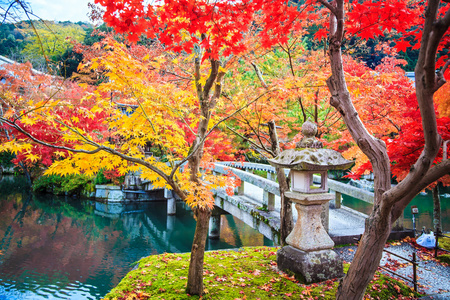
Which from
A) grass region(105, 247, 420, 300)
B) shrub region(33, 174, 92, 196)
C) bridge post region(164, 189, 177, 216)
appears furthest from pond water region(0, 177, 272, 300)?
grass region(105, 247, 420, 300)

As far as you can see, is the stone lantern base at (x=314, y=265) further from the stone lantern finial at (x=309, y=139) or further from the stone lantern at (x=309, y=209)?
the stone lantern finial at (x=309, y=139)

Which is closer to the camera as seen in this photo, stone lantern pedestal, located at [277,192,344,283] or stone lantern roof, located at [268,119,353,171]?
stone lantern roof, located at [268,119,353,171]

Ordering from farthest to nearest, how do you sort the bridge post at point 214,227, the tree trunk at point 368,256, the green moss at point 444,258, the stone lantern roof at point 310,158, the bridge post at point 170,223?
Result: the bridge post at point 170,223 < the bridge post at point 214,227 < the green moss at point 444,258 < the stone lantern roof at point 310,158 < the tree trunk at point 368,256

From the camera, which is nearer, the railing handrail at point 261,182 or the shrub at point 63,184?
the railing handrail at point 261,182

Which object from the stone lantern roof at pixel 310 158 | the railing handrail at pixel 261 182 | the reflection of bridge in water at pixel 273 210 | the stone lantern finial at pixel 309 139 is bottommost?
the reflection of bridge in water at pixel 273 210

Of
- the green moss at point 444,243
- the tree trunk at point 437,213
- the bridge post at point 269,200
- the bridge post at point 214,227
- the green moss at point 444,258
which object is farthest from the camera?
the bridge post at point 214,227

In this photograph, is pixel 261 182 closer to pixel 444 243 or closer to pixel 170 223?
pixel 444 243

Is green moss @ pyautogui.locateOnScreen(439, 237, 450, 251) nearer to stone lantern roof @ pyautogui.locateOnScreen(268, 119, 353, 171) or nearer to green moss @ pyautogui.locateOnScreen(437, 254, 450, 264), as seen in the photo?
green moss @ pyautogui.locateOnScreen(437, 254, 450, 264)

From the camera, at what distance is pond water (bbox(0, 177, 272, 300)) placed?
26.6ft

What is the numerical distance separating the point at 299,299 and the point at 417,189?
245 centimetres

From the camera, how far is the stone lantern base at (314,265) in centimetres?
443

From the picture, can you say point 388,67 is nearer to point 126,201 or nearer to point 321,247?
point 321,247

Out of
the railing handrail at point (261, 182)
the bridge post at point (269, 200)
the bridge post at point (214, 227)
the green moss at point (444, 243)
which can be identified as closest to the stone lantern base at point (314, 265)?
the railing handrail at point (261, 182)

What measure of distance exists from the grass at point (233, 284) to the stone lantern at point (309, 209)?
0.23 metres
